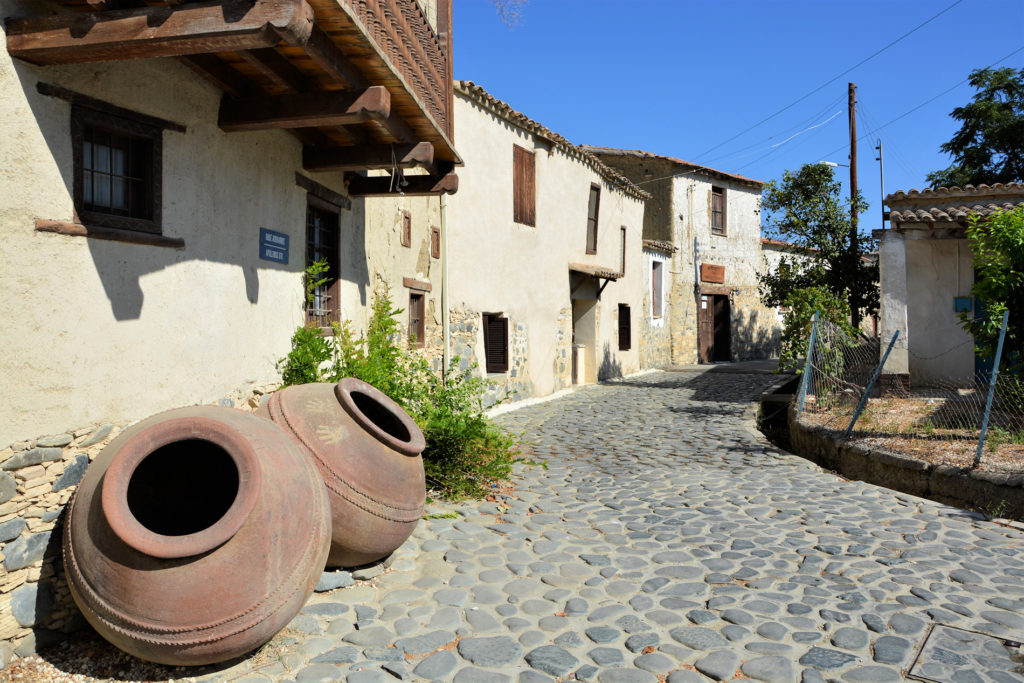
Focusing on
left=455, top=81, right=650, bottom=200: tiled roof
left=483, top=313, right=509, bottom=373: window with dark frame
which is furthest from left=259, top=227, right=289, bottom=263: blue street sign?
left=483, top=313, right=509, bottom=373: window with dark frame

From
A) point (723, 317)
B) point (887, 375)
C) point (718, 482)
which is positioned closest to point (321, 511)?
point (718, 482)

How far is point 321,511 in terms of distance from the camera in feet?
11.1

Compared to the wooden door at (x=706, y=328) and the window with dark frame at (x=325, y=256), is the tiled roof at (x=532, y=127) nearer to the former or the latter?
the window with dark frame at (x=325, y=256)

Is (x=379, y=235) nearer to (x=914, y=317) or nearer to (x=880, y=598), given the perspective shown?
(x=880, y=598)

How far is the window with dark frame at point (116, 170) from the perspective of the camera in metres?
3.69

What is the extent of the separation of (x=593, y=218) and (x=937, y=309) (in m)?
7.68

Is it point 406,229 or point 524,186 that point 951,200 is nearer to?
point 524,186

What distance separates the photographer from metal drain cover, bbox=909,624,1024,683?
9.48 ft

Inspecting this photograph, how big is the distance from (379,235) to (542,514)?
4.28 m

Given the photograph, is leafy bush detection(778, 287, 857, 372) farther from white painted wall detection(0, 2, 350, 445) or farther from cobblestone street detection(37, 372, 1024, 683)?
white painted wall detection(0, 2, 350, 445)

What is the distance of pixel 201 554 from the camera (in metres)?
2.87

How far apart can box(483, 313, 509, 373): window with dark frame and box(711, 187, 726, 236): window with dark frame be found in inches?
500

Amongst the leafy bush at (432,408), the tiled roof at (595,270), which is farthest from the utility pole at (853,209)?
the leafy bush at (432,408)

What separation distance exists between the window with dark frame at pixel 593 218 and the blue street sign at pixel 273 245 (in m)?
11.0
